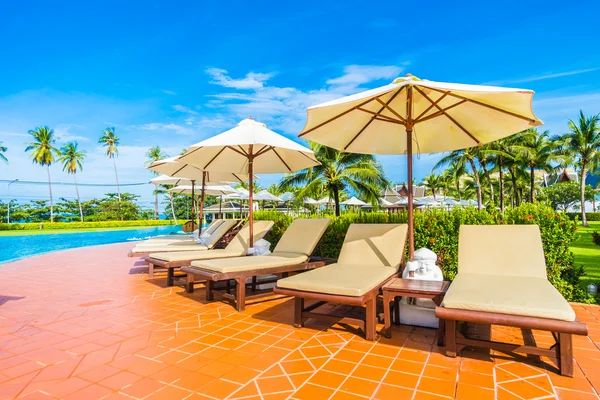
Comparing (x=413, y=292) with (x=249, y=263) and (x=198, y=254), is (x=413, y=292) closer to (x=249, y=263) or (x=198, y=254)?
(x=249, y=263)

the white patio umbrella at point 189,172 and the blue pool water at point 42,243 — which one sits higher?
the white patio umbrella at point 189,172

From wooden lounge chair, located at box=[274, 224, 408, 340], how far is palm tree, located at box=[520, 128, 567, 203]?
30.2m

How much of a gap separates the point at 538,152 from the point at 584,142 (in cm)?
335

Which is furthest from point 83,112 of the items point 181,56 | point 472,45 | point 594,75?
point 594,75

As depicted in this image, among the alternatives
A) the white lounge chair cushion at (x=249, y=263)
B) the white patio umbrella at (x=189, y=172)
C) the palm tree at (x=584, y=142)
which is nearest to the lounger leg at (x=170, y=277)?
the white lounge chair cushion at (x=249, y=263)

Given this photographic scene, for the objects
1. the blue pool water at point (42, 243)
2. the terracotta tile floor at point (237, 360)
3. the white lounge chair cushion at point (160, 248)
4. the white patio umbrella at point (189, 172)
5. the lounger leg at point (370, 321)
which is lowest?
the blue pool water at point (42, 243)

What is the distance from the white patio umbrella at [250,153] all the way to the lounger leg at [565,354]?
3.80m

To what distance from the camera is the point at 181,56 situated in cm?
2014

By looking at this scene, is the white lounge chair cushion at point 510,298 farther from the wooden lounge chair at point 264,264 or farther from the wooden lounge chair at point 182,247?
the wooden lounge chair at point 182,247

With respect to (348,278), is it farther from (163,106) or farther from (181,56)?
(163,106)

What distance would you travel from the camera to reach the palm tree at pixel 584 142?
2902cm

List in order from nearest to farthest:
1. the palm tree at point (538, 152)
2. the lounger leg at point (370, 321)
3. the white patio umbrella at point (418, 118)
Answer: the lounger leg at point (370, 321)
the white patio umbrella at point (418, 118)
the palm tree at point (538, 152)

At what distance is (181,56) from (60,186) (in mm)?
30925

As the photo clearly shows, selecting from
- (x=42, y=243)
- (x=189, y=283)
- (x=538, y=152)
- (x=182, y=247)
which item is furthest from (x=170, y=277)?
(x=538, y=152)
